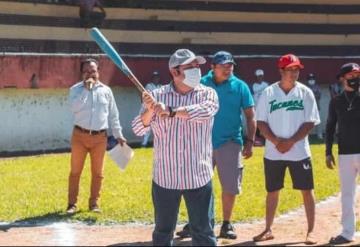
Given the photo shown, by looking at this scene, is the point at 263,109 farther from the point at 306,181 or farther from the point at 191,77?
the point at 191,77

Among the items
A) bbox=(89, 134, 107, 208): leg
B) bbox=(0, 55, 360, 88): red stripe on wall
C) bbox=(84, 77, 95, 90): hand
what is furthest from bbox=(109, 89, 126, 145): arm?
bbox=(0, 55, 360, 88): red stripe on wall

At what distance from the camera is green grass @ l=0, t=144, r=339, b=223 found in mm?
9789

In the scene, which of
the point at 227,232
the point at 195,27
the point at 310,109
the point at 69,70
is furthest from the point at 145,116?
the point at 195,27

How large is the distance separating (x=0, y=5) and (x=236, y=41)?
284 inches

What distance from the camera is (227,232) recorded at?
8.58 m

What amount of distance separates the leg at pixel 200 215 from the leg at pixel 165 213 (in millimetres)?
116

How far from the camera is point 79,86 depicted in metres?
10.0

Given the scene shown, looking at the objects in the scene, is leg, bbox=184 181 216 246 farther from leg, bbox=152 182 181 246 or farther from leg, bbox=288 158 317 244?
leg, bbox=288 158 317 244

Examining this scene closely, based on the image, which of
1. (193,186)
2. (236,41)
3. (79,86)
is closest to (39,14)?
(236,41)

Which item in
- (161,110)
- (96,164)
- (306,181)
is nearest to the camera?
(161,110)

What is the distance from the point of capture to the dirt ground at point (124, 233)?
8375mm

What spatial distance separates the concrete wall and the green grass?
1764mm

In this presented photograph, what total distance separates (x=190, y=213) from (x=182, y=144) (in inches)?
22.9

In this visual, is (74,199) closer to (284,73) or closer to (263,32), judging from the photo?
(284,73)
